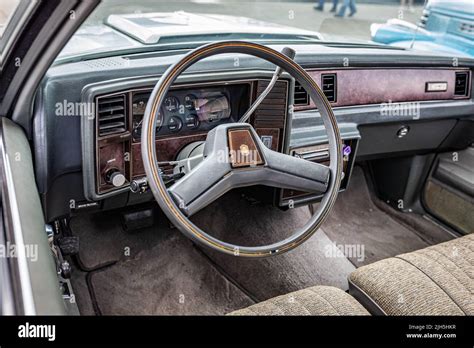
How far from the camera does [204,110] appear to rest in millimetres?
1831

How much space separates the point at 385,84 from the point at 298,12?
29.2 inches

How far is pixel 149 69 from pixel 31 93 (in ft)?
1.28

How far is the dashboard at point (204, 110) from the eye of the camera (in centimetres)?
158

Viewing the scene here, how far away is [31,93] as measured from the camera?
57.3 inches

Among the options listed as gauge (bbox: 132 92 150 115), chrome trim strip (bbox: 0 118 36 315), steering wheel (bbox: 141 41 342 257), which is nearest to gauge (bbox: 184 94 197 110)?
gauge (bbox: 132 92 150 115)

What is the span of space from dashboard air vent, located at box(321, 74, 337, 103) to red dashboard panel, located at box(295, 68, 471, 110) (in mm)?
16

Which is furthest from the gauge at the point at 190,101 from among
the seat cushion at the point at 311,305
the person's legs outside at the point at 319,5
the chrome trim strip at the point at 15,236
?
the person's legs outside at the point at 319,5

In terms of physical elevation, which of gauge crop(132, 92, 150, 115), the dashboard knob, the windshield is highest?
the windshield

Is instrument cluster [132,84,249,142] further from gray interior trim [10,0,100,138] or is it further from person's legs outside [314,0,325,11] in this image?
person's legs outside [314,0,325,11]

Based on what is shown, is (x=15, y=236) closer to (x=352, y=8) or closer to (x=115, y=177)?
(x=115, y=177)

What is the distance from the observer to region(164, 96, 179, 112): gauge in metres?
1.73

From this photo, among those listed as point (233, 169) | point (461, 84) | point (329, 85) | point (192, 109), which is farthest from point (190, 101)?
point (461, 84)
